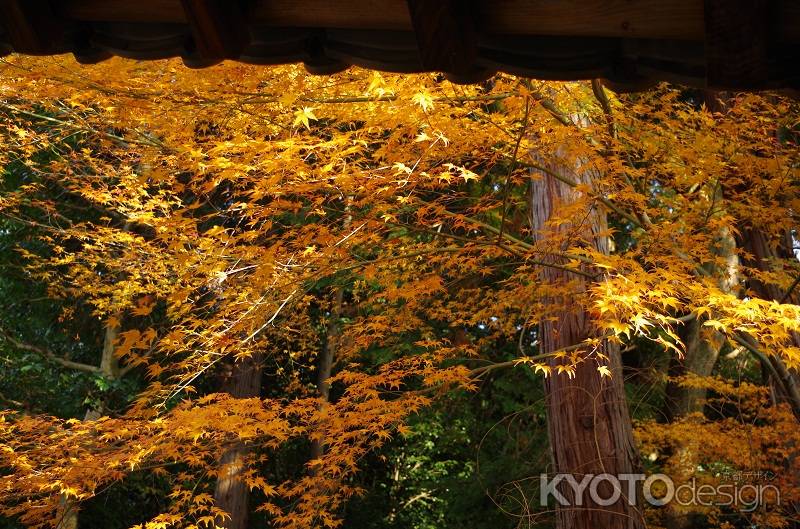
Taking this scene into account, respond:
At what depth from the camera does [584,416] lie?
4.73 meters

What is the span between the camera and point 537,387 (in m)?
8.52

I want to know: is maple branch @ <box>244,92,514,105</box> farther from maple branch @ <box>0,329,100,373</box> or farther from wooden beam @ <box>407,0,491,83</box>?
maple branch @ <box>0,329,100,373</box>

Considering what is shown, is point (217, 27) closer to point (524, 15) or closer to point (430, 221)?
point (524, 15)

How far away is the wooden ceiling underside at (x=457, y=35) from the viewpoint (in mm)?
1461

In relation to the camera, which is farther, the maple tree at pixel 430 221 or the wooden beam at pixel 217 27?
the maple tree at pixel 430 221

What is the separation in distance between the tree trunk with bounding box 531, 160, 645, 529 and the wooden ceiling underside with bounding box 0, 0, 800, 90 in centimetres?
293

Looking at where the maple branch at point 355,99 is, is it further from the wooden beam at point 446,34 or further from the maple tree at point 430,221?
the wooden beam at point 446,34

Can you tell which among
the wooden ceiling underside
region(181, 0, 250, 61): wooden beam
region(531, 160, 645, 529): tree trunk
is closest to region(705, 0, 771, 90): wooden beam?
the wooden ceiling underside

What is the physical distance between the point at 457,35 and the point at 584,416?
3.63 metres

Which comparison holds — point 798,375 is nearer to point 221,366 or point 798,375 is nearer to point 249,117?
point 249,117

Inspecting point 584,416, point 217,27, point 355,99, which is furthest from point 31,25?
point 584,416

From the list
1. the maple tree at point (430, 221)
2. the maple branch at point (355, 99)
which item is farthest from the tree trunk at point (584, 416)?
the maple branch at point (355, 99)

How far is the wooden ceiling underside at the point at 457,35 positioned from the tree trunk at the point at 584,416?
293 cm

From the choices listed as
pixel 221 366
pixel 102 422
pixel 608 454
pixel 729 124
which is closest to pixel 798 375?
pixel 608 454
